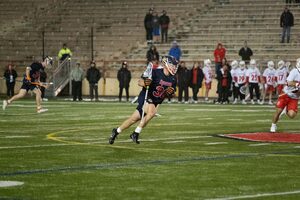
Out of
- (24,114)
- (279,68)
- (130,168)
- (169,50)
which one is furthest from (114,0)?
(130,168)

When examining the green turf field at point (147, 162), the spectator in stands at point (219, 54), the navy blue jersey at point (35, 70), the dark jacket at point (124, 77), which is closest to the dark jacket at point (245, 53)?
the spectator in stands at point (219, 54)

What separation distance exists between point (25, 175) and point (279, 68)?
26148mm

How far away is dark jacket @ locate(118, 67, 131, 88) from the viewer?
1603 inches

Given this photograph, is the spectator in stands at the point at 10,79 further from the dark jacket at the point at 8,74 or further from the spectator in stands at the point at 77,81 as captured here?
the spectator in stands at the point at 77,81

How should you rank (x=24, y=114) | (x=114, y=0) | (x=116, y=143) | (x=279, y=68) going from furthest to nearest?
(x=114, y=0) → (x=279, y=68) → (x=24, y=114) → (x=116, y=143)

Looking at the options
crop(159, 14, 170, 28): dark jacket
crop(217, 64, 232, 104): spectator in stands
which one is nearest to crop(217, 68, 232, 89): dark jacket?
crop(217, 64, 232, 104): spectator in stands

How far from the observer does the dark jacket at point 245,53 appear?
134 ft

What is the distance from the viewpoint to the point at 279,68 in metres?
38.1

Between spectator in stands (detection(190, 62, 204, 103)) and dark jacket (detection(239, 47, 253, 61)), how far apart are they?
7.11 feet

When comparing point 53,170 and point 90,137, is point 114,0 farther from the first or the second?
point 53,170

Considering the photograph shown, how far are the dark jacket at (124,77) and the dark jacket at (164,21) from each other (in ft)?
17.0

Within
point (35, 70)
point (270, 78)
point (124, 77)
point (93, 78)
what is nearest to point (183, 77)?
point (124, 77)

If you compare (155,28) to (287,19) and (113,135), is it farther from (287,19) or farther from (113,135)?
(113,135)

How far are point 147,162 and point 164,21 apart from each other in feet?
102
